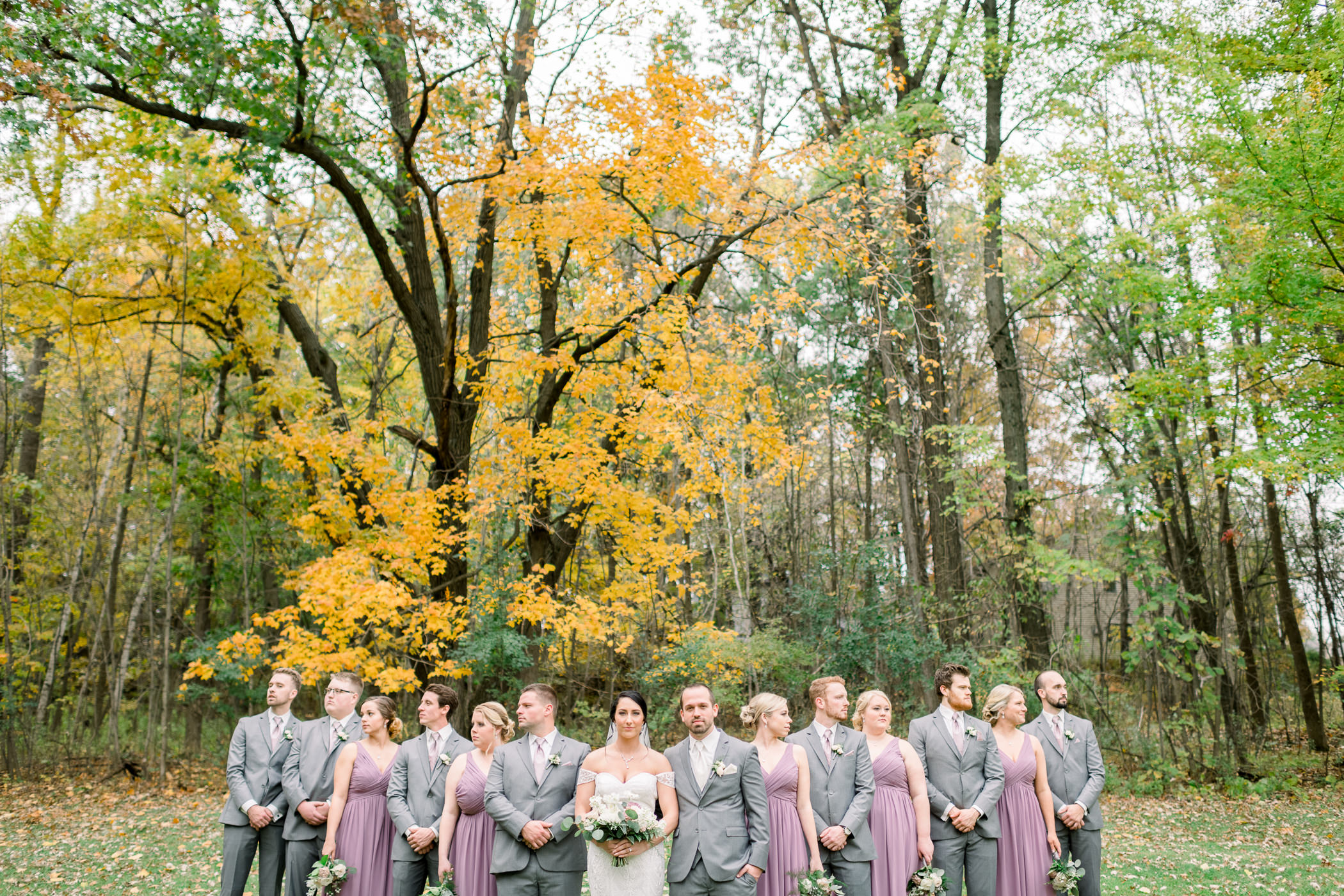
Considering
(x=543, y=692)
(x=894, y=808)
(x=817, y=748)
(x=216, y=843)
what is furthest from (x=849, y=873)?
(x=216, y=843)

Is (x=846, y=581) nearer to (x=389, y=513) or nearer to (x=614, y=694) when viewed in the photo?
(x=614, y=694)

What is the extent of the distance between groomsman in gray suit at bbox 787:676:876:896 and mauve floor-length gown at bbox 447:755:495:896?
163 centimetres

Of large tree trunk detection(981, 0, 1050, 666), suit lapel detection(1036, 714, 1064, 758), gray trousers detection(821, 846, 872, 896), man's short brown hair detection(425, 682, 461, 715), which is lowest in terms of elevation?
gray trousers detection(821, 846, 872, 896)

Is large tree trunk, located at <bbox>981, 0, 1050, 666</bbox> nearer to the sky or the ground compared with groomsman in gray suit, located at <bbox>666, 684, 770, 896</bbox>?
nearer to the sky

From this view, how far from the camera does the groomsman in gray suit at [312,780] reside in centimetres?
488

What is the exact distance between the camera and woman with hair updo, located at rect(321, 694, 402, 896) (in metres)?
4.77

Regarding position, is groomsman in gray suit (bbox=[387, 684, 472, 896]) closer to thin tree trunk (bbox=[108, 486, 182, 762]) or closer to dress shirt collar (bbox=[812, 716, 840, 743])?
dress shirt collar (bbox=[812, 716, 840, 743])

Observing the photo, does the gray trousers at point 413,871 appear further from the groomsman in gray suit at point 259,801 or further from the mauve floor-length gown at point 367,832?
the groomsman in gray suit at point 259,801

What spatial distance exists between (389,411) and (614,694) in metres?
6.79

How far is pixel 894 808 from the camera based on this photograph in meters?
4.75

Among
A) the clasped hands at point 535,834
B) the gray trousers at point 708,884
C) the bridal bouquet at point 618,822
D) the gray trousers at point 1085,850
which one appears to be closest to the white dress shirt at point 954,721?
the gray trousers at point 1085,850

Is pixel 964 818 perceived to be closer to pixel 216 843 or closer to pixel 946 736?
pixel 946 736

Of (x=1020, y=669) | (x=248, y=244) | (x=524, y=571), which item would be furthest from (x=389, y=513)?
(x=1020, y=669)

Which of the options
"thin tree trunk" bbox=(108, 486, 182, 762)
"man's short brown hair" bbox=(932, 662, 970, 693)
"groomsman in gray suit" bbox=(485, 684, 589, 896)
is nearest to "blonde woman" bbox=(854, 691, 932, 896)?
"man's short brown hair" bbox=(932, 662, 970, 693)
